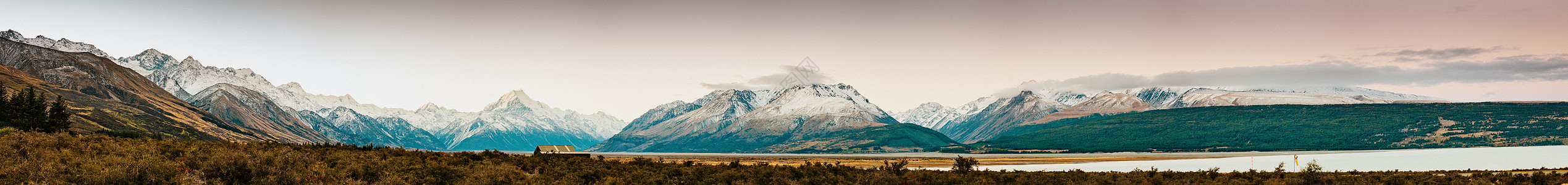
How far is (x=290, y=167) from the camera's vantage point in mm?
45844

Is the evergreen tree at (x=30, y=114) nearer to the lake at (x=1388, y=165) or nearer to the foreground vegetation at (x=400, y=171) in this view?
the foreground vegetation at (x=400, y=171)

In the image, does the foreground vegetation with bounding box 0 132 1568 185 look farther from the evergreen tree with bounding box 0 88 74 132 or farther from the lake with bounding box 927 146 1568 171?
the evergreen tree with bounding box 0 88 74 132

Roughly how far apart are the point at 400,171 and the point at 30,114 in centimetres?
8227

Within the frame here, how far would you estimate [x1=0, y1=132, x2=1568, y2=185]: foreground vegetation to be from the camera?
133 ft

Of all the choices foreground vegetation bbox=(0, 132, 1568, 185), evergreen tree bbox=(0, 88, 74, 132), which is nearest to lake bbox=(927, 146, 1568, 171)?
foreground vegetation bbox=(0, 132, 1568, 185)

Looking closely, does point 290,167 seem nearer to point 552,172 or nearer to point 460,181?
point 460,181

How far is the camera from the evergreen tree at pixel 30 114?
92.7m

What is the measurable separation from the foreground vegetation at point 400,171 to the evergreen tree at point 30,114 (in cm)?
4068

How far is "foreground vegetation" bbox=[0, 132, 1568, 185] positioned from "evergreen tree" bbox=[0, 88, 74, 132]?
133 ft

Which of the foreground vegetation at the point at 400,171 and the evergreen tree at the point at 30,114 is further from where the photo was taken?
the evergreen tree at the point at 30,114

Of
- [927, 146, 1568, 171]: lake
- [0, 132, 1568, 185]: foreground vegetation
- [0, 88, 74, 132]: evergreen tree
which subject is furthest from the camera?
[927, 146, 1568, 171]: lake

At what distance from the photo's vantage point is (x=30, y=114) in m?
99.5

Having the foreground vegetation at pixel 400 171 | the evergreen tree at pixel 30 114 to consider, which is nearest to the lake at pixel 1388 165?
the foreground vegetation at pixel 400 171

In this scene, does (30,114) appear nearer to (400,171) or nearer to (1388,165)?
(400,171)
